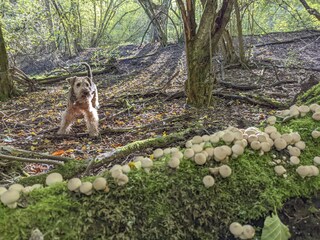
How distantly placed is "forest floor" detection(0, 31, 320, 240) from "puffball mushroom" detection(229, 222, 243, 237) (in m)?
0.29

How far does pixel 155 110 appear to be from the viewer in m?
5.77

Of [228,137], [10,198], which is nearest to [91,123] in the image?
[228,137]

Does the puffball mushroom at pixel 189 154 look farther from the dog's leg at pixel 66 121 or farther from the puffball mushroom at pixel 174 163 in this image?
the dog's leg at pixel 66 121

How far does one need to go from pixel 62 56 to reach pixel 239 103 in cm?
1406

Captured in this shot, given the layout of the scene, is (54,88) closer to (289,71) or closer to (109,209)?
(289,71)

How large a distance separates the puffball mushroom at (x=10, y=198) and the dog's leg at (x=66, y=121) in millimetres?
3497


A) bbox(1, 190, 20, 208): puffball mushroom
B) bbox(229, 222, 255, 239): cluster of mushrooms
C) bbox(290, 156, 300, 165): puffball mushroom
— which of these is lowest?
bbox(229, 222, 255, 239): cluster of mushrooms

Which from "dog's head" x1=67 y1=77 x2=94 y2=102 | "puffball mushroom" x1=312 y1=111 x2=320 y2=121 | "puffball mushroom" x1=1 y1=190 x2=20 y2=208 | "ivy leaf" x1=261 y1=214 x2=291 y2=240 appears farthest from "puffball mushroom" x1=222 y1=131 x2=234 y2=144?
"dog's head" x1=67 y1=77 x2=94 y2=102

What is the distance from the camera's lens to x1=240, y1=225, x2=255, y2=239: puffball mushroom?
1.26 metres

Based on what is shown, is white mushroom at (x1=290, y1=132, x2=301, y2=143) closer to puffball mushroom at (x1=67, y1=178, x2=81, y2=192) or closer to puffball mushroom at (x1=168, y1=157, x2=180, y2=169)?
puffball mushroom at (x1=168, y1=157, x2=180, y2=169)

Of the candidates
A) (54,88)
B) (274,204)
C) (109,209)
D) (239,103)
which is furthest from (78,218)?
(54,88)

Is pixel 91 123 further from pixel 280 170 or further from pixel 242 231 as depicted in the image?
pixel 242 231

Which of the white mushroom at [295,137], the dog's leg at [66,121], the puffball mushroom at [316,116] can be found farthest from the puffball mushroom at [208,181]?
the dog's leg at [66,121]

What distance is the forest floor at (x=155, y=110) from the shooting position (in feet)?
11.9
